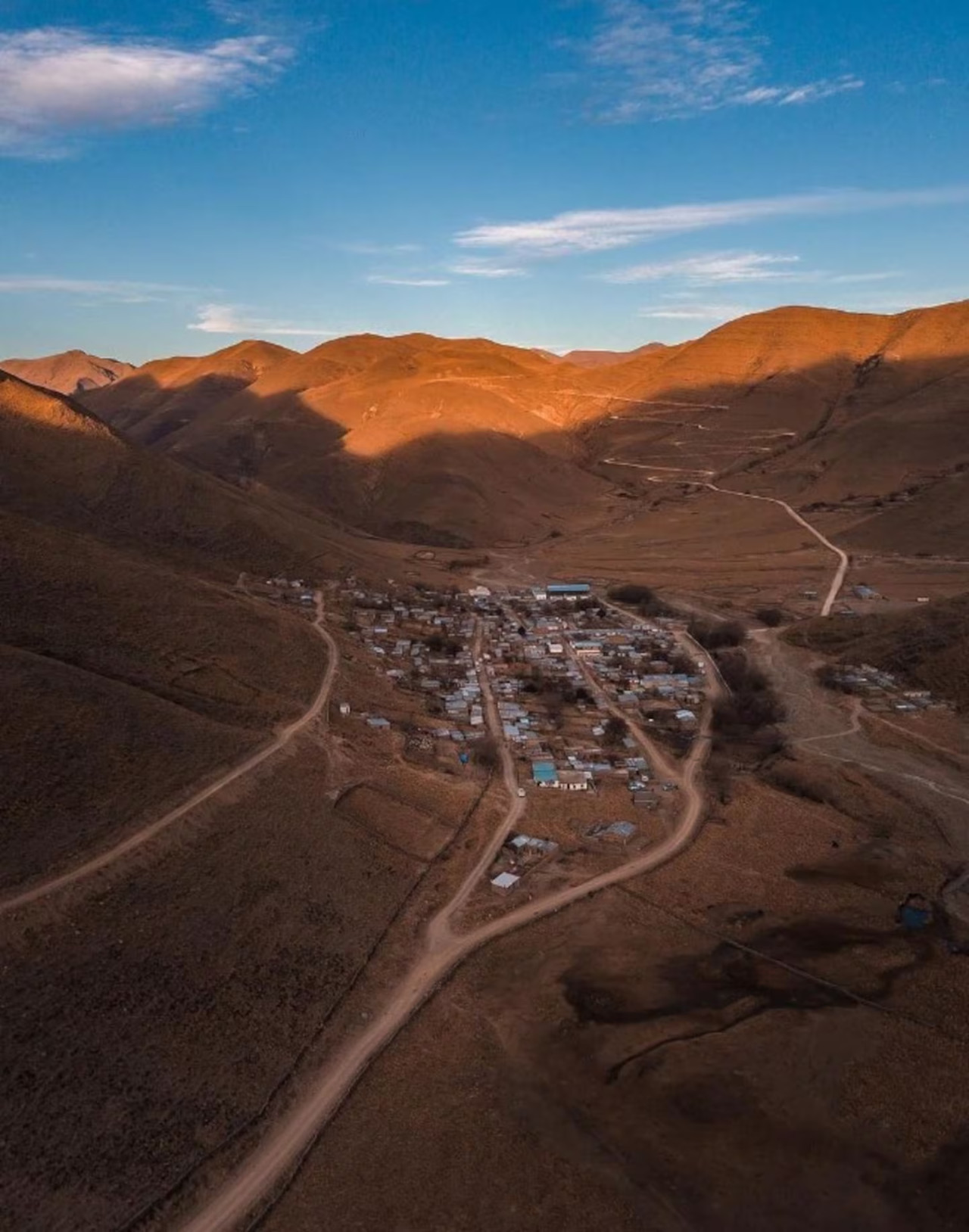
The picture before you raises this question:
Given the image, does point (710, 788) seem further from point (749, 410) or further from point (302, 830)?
point (749, 410)

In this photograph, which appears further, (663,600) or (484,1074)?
(663,600)

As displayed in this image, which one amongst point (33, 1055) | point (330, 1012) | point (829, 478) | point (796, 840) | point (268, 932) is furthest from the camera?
point (829, 478)

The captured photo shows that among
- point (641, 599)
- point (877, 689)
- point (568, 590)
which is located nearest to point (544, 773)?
point (877, 689)

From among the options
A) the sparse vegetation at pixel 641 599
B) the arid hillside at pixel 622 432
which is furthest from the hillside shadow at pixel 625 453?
the sparse vegetation at pixel 641 599

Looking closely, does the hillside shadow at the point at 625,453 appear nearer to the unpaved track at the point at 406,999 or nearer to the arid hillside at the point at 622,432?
the arid hillside at the point at 622,432

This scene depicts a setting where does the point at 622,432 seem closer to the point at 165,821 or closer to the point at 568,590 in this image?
the point at 568,590

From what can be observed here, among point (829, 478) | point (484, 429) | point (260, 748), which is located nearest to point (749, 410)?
point (829, 478)
